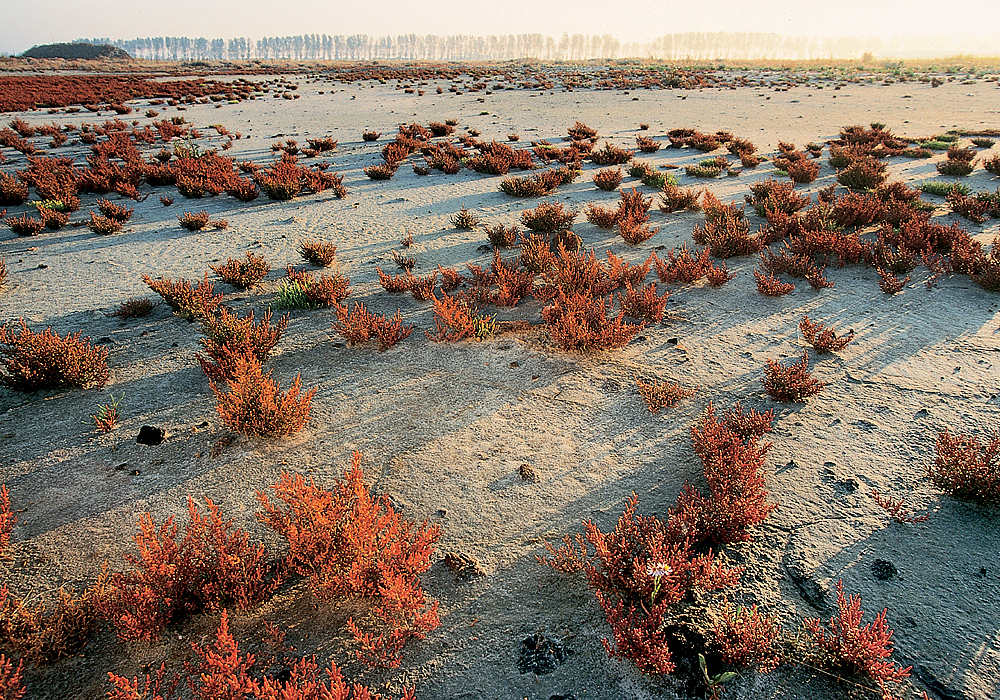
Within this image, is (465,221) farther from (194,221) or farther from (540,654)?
(540,654)

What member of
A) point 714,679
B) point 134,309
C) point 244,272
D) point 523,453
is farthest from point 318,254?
point 714,679

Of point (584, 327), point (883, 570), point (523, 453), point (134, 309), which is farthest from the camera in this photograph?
point (134, 309)

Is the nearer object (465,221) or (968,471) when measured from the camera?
(968,471)

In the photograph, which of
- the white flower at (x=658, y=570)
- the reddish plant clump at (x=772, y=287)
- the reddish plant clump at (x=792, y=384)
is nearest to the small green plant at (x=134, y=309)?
the white flower at (x=658, y=570)

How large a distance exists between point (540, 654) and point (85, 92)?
152 feet

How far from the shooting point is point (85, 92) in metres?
33.0

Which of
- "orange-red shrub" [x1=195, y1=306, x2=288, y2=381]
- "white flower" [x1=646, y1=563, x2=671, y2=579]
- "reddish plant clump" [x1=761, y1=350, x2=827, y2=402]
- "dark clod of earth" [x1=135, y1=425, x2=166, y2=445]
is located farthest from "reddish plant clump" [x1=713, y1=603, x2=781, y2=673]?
"orange-red shrub" [x1=195, y1=306, x2=288, y2=381]

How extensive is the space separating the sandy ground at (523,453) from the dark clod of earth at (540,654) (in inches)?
2.2

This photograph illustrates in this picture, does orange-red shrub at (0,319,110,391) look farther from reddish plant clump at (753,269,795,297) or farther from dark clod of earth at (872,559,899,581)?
reddish plant clump at (753,269,795,297)

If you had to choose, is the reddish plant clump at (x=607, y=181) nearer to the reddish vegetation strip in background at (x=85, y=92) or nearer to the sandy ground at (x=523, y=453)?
the sandy ground at (x=523, y=453)

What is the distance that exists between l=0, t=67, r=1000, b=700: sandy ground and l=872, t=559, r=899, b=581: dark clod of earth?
4 centimetres

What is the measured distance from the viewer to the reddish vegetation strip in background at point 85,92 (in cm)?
2762

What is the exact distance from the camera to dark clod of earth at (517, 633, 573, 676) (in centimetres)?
275

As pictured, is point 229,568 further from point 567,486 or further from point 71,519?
point 567,486
